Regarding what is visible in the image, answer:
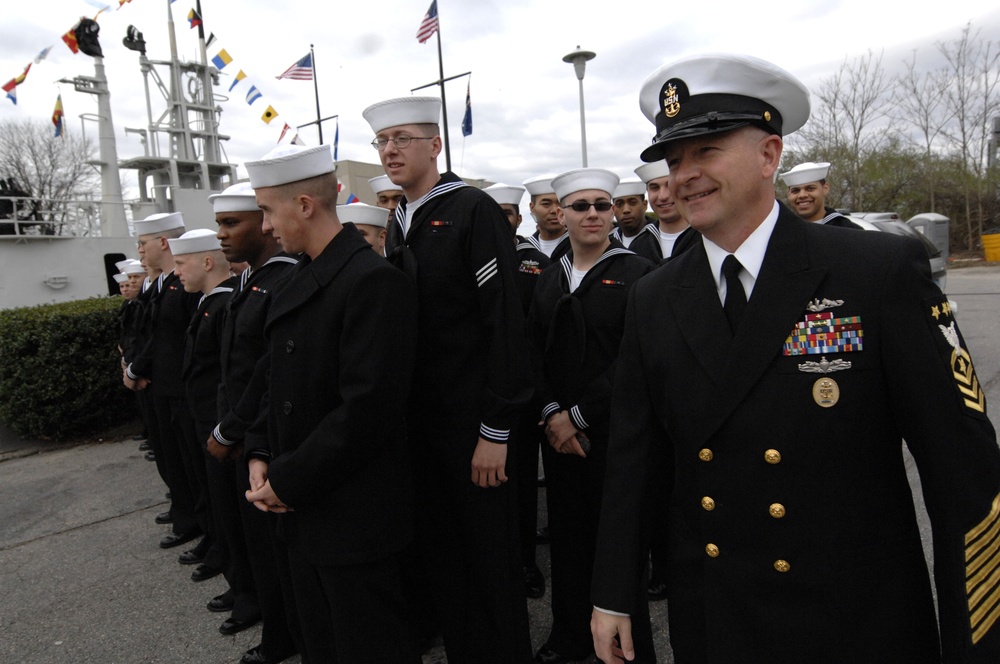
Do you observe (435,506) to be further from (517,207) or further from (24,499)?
(24,499)

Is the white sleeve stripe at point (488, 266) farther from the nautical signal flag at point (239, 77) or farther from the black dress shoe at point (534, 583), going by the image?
the nautical signal flag at point (239, 77)

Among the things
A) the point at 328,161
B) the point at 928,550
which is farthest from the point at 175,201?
the point at 928,550

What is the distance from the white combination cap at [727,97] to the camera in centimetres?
149

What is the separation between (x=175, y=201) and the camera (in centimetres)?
1745

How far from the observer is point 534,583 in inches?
153

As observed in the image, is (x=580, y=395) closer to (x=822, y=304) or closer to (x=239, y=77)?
(x=822, y=304)

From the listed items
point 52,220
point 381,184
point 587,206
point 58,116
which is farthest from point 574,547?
point 58,116

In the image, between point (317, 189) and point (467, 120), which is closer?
point (317, 189)

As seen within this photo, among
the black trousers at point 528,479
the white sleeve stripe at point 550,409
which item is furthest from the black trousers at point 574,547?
the black trousers at point 528,479

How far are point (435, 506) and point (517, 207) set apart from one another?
4.06 metres

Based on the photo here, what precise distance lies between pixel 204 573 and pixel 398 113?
325 centimetres

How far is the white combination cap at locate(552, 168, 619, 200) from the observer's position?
336cm

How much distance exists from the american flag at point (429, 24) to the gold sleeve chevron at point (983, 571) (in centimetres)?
1685

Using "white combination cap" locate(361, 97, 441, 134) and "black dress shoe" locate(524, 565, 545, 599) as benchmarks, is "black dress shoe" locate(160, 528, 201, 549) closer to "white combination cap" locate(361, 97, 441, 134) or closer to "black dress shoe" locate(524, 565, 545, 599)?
"black dress shoe" locate(524, 565, 545, 599)
